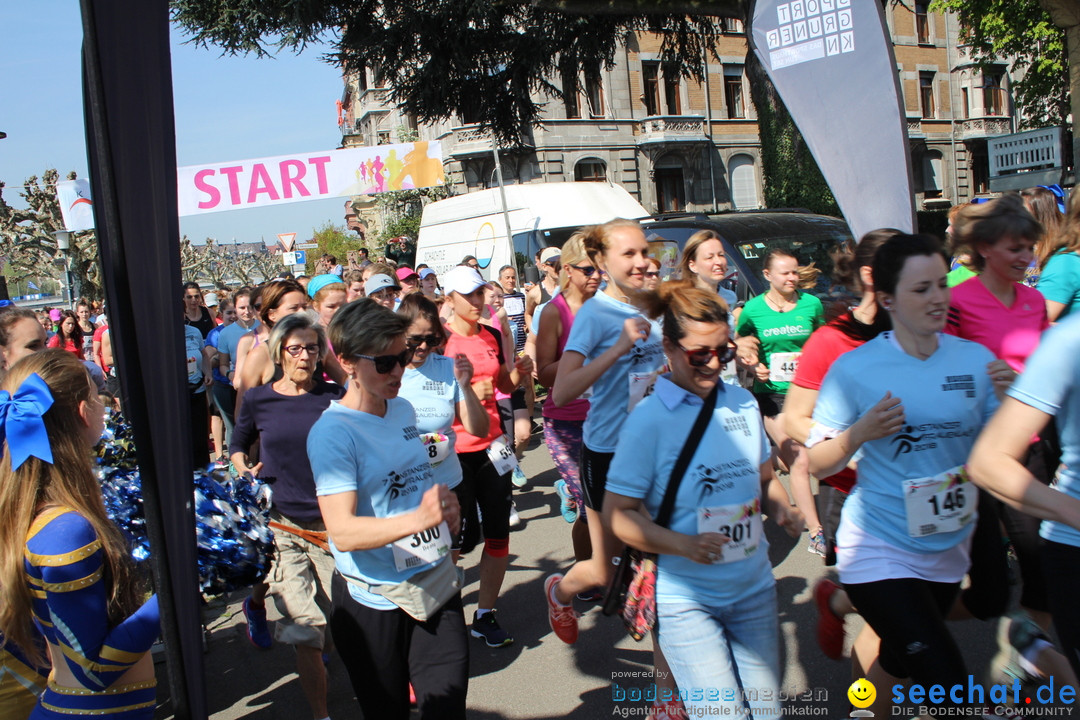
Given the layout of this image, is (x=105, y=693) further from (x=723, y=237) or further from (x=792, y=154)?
(x=792, y=154)

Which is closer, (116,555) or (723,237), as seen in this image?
(116,555)

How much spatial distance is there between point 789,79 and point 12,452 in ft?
16.3

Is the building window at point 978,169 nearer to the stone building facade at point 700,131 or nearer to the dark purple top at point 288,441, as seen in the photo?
the stone building facade at point 700,131

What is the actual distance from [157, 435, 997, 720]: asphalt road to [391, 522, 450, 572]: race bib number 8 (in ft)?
4.44

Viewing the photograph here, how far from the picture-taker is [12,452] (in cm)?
221

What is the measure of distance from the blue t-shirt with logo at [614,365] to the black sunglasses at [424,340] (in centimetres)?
62

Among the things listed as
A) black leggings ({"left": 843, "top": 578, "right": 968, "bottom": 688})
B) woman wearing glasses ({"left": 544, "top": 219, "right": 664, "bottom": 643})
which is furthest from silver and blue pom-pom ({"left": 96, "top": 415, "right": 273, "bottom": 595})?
black leggings ({"left": 843, "top": 578, "right": 968, "bottom": 688})

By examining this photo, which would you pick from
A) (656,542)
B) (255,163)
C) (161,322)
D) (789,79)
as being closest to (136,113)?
(161,322)

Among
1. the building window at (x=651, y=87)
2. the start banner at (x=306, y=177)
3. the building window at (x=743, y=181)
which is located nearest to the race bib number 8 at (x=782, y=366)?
the start banner at (x=306, y=177)

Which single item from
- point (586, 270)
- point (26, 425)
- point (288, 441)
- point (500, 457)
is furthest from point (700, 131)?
point (26, 425)

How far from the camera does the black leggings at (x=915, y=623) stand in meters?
2.60

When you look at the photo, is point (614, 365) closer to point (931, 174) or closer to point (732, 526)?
point (732, 526)

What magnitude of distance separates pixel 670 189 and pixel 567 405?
34.8 meters

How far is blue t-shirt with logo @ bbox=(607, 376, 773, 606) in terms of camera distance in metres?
2.59
